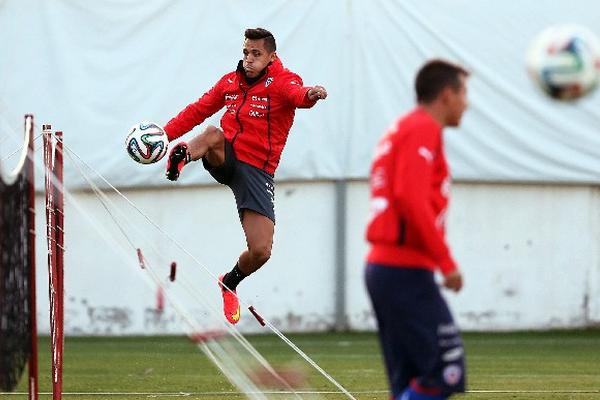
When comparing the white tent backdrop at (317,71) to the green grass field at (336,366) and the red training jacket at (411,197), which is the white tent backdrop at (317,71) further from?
the red training jacket at (411,197)

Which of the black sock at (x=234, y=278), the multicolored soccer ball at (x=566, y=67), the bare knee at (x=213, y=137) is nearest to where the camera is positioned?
the multicolored soccer ball at (x=566, y=67)

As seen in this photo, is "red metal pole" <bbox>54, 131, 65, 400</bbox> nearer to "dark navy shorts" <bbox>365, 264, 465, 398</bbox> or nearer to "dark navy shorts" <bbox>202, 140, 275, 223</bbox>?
"dark navy shorts" <bbox>202, 140, 275, 223</bbox>

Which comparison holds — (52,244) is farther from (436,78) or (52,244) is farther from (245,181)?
(436,78)

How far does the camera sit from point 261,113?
1161 centimetres

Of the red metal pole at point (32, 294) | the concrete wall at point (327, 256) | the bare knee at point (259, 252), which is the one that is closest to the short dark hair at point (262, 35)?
the bare knee at point (259, 252)

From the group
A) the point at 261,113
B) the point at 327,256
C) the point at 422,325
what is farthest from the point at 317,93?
the point at 327,256

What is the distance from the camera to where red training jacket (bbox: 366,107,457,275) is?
21.7 ft

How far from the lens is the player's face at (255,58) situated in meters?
11.6

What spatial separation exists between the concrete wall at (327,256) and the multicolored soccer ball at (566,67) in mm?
10855

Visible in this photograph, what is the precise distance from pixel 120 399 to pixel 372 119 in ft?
26.8

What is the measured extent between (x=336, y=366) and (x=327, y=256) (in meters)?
4.66

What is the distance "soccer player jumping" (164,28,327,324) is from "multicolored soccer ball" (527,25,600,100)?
13.3 feet

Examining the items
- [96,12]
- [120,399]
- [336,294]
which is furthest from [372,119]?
[120,399]


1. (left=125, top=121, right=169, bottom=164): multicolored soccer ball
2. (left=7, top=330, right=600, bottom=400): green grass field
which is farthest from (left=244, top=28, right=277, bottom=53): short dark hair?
(left=7, top=330, right=600, bottom=400): green grass field
